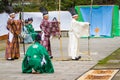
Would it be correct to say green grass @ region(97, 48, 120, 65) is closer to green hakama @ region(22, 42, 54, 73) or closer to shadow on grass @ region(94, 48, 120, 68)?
shadow on grass @ region(94, 48, 120, 68)

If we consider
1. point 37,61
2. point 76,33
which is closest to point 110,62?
point 76,33

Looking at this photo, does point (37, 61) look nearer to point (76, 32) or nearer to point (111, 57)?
point (76, 32)

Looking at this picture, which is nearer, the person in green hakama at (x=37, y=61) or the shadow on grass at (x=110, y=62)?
the person in green hakama at (x=37, y=61)

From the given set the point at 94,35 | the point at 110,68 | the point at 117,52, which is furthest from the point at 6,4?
the point at 110,68

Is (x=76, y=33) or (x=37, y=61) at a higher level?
(x=76, y=33)

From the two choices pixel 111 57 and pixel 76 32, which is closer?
pixel 76 32

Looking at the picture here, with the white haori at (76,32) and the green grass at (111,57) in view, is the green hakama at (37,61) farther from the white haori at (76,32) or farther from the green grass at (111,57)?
the white haori at (76,32)

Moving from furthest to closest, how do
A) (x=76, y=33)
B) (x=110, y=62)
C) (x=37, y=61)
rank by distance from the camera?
(x=76, y=33)
(x=110, y=62)
(x=37, y=61)

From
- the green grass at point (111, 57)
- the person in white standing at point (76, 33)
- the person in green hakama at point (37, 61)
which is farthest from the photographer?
the person in white standing at point (76, 33)

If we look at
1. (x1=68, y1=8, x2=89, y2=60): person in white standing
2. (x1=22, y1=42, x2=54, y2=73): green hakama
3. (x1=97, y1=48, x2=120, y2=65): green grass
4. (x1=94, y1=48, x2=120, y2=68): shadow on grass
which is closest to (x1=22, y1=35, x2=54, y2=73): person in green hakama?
(x1=22, y1=42, x2=54, y2=73): green hakama

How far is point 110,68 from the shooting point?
12688mm

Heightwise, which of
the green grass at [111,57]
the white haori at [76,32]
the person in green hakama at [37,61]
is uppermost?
the white haori at [76,32]

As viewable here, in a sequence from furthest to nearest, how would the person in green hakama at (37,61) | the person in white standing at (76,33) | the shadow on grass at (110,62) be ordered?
the person in white standing at (76,33), the shadow on grass at (110,62), the person in green hakama at (37,61)

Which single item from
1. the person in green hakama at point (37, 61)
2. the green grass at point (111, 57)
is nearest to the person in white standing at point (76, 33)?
the green grass at point (111, 57)
